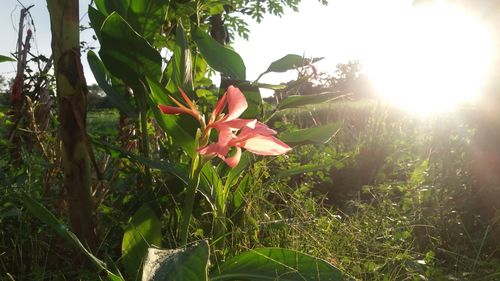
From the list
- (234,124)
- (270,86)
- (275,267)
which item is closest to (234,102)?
(234,124)

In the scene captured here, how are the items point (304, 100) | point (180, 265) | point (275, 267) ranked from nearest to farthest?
point (180, 265) < point (275, 267) < point (304, 100)

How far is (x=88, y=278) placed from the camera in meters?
1.43

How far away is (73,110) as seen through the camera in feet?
4.82

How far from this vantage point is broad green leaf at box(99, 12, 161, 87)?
1450mm

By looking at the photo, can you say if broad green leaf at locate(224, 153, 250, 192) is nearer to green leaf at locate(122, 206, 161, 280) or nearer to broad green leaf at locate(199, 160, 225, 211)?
broad green leaf at locate(199, 160, 225, 211)

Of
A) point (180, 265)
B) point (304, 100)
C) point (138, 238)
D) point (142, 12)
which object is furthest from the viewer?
point (304, 100)

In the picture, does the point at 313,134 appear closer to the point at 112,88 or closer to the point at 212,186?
the point at 212,186

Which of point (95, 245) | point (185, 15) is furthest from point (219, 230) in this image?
point (185, 15)

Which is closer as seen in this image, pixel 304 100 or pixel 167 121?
pixel 167 121

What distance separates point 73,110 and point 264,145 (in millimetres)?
773

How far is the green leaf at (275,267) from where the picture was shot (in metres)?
1.24

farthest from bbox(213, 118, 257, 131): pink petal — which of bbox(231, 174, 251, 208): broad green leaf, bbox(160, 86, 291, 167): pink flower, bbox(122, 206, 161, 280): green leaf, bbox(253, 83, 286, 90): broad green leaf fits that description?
bbox(253, 83, 286, 90): broad green leaf

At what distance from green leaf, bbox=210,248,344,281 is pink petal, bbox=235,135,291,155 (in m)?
0.42

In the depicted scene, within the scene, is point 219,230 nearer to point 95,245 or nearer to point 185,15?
point 95,245
